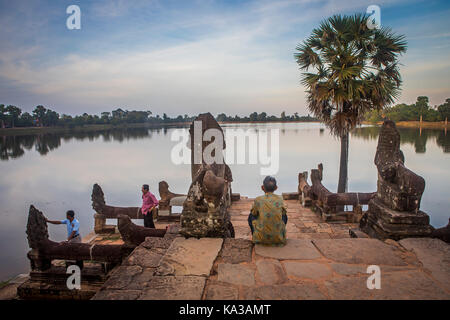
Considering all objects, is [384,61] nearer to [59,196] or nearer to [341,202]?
[341,202]

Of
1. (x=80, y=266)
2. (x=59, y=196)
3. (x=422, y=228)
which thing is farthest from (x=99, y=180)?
(x=422, y=228)

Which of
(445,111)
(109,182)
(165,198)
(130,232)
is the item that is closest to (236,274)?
(130,232)

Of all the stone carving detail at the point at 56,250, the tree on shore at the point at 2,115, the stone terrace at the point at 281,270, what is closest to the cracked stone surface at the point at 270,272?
the stone terrace at the point at 281,270

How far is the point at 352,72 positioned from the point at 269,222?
28.1 ft

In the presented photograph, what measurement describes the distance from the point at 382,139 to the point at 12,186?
83.1 ft

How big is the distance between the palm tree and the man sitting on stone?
8053 millimetres

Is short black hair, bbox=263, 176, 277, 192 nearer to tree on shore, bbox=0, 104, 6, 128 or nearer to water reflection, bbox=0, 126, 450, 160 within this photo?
water reflection, bbox=0, 126, 450, 160

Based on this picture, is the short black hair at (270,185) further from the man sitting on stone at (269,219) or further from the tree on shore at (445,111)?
the tree on shore at (445,111)

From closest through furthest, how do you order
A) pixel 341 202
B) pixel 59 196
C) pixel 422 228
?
pixel 422 228 → pixel 341 202 → pixel 59 196

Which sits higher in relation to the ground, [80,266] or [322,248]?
[322,248]

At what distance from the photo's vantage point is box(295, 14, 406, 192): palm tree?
9562mm

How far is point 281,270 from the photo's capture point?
8.09 feet

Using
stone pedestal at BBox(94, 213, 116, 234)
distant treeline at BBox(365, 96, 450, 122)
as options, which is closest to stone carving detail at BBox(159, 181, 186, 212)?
stone pedestal at BBox(94, 213, 116, 234)
